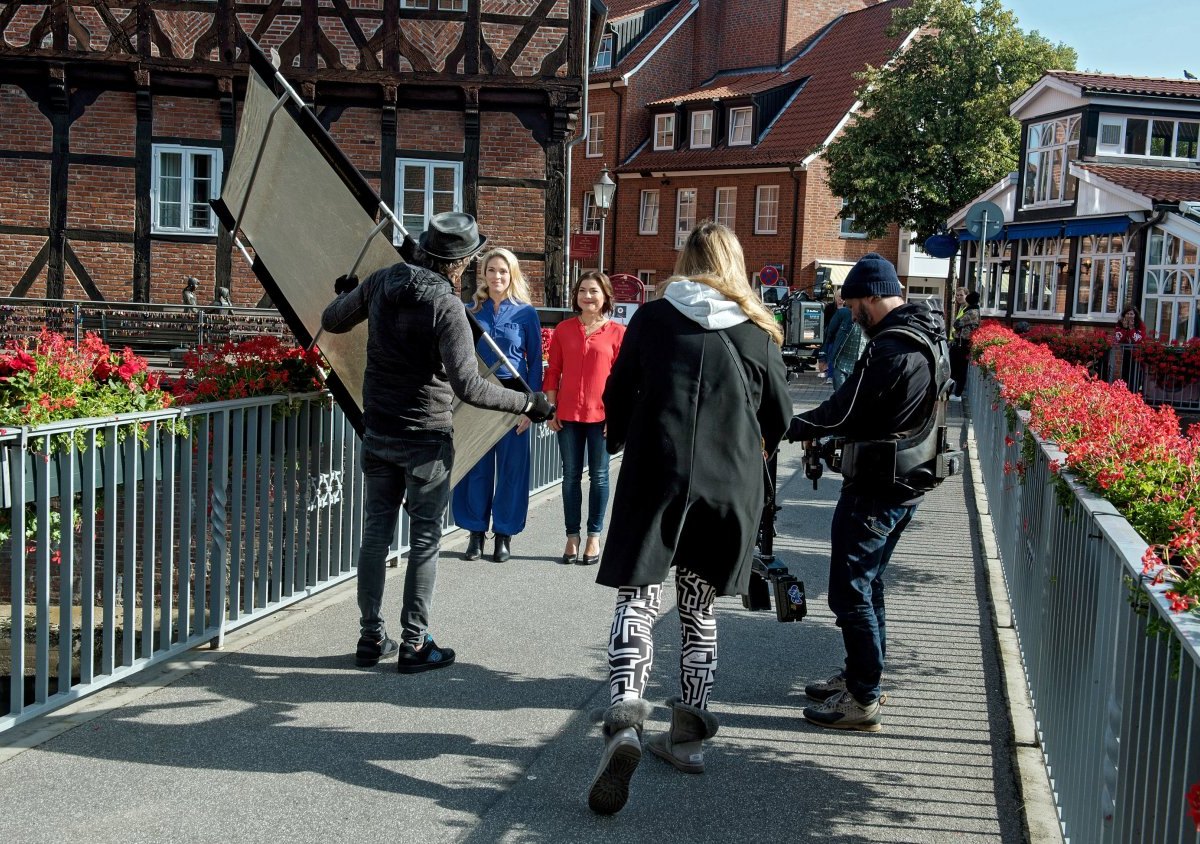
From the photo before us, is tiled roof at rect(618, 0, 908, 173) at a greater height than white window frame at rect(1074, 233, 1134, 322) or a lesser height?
greater

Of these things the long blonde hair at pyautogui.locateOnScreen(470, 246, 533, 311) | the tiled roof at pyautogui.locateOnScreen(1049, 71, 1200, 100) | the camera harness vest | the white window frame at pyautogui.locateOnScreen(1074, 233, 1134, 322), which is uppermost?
the tiled roof at pyautogui.locateOnScreen(1049, 71, 1200, 100)

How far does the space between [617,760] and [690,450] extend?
1.04 m

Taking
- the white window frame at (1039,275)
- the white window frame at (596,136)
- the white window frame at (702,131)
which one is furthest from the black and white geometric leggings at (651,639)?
the white window frame at (596,136)

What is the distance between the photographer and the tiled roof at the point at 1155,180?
98.7 ft

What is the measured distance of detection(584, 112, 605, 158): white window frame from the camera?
51062mm

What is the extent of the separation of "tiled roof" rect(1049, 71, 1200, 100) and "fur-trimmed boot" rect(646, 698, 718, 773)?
1289 inches

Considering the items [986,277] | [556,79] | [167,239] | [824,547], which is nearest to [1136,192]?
[986,277]

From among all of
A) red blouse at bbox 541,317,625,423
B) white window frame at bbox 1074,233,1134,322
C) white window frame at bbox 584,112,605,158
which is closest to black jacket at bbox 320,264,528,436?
red blouse at bbox 541,317,625,423

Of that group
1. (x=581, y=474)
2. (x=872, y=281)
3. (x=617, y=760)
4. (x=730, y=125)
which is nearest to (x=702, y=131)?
(x=730, y=125)

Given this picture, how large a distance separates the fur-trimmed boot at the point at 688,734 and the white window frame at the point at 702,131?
45.4m

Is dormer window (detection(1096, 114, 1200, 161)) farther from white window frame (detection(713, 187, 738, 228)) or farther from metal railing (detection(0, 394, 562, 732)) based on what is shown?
metal railing (detection(0, 394, 562, 732))

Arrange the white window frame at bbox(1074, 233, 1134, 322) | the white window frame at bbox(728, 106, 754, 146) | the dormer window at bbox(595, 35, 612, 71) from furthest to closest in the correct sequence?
the dormer window at bbox(595, 35, 612, 71) < the white window frame at bbox(728, 106, 754, 146) < the white window frame at bbox(1074, 233, 1134, 322)

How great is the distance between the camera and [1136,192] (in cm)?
3064

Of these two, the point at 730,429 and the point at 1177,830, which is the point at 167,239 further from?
the point at 1177,830
